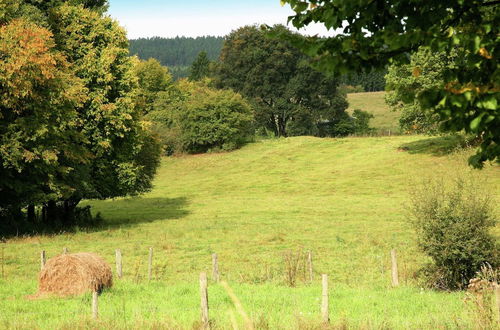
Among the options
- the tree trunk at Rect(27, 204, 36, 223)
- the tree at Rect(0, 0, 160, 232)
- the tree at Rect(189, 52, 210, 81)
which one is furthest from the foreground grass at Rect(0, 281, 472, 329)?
the tree at Rect(189, 52, 210, 81)

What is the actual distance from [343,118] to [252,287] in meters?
88.6

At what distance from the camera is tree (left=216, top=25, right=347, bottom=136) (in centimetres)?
10006

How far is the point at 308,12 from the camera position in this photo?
22.8 ft

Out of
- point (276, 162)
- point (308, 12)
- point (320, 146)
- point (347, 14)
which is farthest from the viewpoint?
point (320, 146)

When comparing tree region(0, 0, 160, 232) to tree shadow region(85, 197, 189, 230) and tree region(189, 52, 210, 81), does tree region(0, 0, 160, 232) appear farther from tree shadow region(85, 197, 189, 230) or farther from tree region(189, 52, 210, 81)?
tree region(189, 52, 210, 81)

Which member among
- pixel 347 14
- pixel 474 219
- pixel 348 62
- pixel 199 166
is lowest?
pixel 199 166

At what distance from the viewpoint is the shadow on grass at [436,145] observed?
6644 centimetres

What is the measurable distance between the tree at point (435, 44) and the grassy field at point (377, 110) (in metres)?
100

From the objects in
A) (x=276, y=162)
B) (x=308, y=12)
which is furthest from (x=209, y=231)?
(x=276, y=162)

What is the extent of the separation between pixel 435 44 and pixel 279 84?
318 feet

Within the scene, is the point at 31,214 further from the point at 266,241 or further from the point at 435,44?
the point at 435,44

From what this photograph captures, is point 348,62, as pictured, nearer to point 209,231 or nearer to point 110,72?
point 209,231

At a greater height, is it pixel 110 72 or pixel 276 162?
pixel 110 72

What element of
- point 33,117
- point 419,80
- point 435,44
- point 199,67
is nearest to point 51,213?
point 33,117
